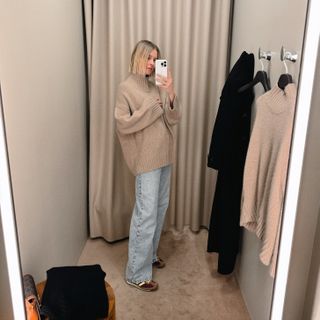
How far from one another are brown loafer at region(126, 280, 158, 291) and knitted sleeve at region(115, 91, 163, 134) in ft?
1.78

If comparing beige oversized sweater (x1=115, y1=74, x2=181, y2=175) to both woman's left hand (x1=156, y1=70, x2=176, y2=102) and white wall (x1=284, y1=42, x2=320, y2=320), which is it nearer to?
woman's left hand (x1=156, y1=70, x2=176, y2=102)

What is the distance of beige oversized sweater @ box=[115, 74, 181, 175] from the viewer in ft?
4.64

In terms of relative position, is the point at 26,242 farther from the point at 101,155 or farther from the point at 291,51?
the point at 291,51

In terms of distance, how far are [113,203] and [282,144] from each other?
701mm

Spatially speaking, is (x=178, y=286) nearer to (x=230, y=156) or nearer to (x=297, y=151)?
(x=230, y=156)

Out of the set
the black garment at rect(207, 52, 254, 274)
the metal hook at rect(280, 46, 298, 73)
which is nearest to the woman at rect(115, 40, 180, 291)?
the black garment at rect(207, 52, 254, 274)

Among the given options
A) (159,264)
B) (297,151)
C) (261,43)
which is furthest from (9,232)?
(261,43)

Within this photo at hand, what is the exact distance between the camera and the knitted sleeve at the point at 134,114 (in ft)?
4.62

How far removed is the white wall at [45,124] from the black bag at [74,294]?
0.14 ft

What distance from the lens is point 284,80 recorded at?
1017 millimetres

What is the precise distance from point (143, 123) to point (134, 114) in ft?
0.16

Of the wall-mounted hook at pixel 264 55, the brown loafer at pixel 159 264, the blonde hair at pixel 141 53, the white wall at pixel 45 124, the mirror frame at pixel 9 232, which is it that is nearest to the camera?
the mirror frame at pixel 9 232

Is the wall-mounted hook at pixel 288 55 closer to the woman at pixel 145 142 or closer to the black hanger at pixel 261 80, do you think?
the black hanger at pixel 261 80

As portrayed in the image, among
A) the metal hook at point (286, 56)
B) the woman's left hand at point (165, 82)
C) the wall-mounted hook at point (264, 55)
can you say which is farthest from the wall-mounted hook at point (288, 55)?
the woman's left hand at point (165, 82)
